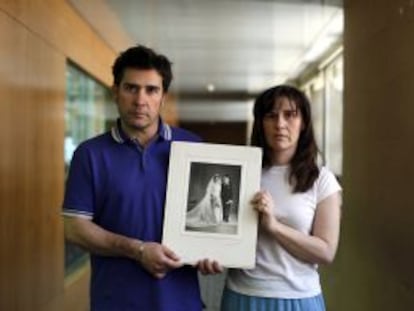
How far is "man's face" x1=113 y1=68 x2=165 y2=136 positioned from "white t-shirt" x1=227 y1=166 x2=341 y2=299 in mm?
419

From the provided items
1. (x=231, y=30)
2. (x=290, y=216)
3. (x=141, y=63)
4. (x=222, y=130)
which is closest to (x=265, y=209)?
(x=290, y=216)

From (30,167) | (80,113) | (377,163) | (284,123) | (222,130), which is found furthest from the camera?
(222,130)

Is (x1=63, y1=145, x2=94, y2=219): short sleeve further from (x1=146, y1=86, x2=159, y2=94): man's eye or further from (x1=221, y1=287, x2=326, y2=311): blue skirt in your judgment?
(x1=221, y1=287, x2=326, y2=311): blue skirt

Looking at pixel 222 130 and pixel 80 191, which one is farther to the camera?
pixel 222 130

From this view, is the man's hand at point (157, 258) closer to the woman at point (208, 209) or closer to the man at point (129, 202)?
the man at point (129, 202)

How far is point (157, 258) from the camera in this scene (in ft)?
5.74

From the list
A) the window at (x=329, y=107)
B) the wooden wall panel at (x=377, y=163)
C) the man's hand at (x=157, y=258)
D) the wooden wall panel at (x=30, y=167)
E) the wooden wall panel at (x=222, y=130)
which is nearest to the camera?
the man's hand at (x=157, y=258)

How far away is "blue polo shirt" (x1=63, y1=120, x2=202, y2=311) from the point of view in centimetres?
183

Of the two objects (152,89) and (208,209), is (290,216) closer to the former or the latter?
(208,209)

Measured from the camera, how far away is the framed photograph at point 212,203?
1.82 m

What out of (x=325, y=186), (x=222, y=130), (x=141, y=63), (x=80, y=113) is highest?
(x=222, y=130)

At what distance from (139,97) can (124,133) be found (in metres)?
0.15

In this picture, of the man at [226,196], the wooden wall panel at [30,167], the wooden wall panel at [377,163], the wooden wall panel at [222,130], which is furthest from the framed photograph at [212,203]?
the wooden wall panel at [222,130]

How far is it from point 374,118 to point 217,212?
2077mm
